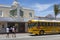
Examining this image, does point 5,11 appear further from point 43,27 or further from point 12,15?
point 43,27

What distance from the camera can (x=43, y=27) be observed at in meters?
39.9

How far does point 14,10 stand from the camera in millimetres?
50969

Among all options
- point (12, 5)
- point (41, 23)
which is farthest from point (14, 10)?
point (41, 23)

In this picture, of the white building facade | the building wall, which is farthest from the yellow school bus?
the building wall

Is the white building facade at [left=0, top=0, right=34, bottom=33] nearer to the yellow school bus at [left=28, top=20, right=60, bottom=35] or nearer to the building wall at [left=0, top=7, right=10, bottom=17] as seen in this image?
the building wall at [left=0, top=7, right=10, bottom=17]

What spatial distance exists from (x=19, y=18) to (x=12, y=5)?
3.83 metres

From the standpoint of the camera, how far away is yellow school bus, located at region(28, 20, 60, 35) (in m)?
39.0

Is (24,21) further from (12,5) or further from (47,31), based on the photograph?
(47,31)

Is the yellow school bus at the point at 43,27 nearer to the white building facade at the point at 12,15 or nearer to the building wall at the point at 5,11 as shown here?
the white building facade at the point at 12,15

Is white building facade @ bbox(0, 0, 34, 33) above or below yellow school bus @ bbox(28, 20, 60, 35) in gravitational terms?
above

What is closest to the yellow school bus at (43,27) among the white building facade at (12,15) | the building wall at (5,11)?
the white building facade at (12,15)

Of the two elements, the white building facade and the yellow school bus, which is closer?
the yellow school bus

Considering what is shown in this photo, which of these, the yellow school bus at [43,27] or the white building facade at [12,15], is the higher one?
Result: the white building facade at [12,15]

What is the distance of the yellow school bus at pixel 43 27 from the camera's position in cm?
3897
